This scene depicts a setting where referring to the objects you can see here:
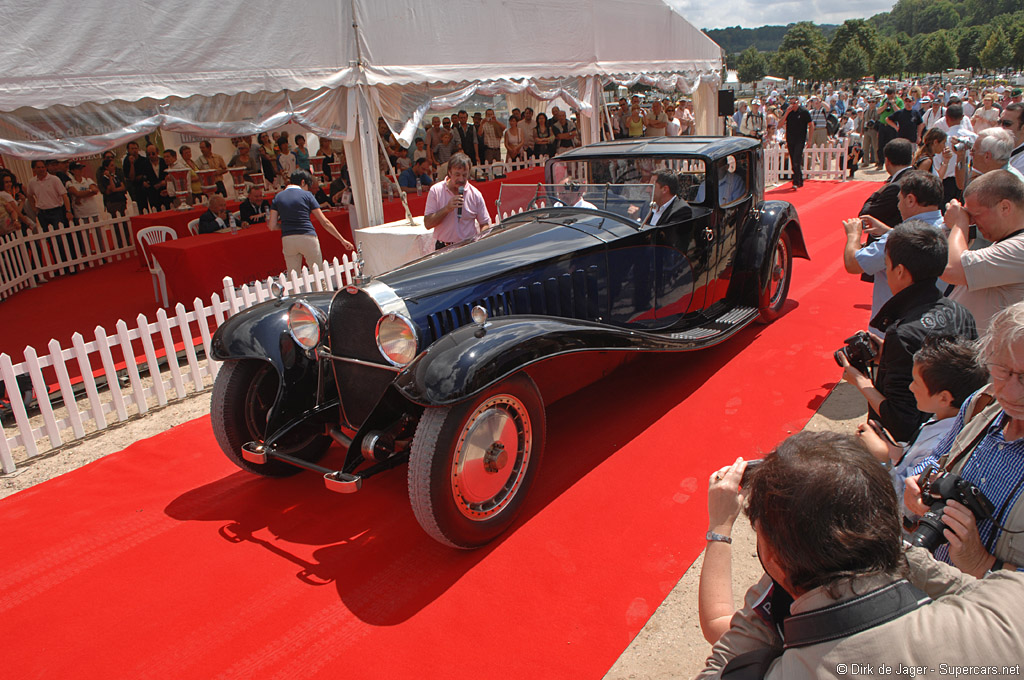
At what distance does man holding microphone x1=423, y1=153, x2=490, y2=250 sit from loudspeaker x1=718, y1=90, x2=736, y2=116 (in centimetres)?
1153

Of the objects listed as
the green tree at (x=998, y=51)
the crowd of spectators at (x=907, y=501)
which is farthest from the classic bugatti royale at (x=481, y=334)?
the green tree at (x=998, y=51)

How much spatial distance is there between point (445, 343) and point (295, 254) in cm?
483

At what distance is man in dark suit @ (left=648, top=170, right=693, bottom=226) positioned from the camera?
4.77 meters

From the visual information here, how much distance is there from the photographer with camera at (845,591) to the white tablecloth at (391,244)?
6202mm

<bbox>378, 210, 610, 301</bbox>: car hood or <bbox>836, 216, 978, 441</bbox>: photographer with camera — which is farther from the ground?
<bbox>378, 210, 610, 301</bbox>: car hood

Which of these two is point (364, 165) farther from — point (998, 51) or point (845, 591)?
point (998, 51)

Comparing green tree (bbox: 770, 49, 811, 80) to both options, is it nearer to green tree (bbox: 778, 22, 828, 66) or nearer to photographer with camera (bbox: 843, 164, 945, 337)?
green tree (bbox: 778, 22, 828, 66)

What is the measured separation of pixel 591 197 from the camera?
194 inches

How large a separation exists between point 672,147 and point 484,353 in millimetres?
3221

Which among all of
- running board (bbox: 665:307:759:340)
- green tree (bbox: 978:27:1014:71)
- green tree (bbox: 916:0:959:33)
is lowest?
running board (bbox: 665:307:759:340)

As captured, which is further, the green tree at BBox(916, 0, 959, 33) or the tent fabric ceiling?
the green tree at BBox(916, 0, 959, 33)

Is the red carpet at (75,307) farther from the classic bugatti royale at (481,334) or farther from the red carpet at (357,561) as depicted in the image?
the classic bugatti royale at (481,334)

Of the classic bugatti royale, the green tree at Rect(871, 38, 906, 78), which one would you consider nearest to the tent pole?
the classic bugatti royale

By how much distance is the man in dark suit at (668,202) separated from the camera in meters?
4.77
